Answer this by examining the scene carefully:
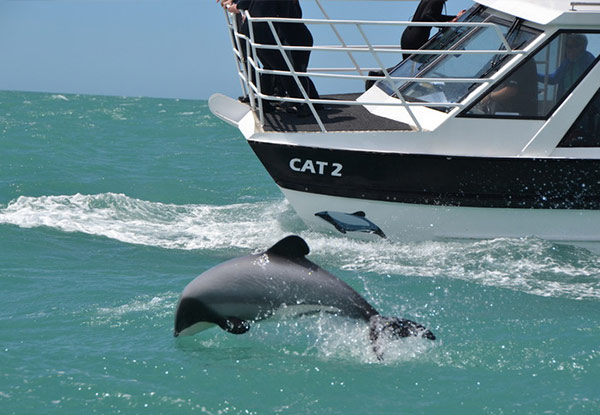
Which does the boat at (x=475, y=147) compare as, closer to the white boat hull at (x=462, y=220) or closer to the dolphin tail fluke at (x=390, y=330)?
the white boat hull at (x=462, y=220)

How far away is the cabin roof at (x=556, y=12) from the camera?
7559mm

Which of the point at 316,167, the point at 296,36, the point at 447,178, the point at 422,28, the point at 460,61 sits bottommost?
the point at 447,178

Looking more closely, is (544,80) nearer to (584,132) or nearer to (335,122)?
(584,132)

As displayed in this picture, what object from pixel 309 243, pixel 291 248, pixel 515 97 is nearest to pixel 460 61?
pixel 515 97

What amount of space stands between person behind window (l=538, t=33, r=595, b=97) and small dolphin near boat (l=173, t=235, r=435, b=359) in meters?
3.67

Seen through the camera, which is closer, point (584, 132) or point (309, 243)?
point (584, 132)

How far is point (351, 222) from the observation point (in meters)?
8.28

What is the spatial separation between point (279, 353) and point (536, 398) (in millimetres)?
1596

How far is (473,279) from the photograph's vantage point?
7180mm

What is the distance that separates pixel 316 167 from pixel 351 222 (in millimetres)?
659

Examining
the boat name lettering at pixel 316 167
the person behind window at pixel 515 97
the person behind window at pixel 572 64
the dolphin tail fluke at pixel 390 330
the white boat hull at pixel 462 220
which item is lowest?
the white boat hull at pixel 462 220

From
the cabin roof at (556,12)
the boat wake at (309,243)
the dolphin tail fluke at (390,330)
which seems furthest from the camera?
the cabin roof at (556,12)

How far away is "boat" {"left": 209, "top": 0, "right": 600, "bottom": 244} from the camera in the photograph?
7.70 metres

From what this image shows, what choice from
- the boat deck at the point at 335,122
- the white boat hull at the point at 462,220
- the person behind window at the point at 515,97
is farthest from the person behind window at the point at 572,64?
the boat deck at the point at 335,122
